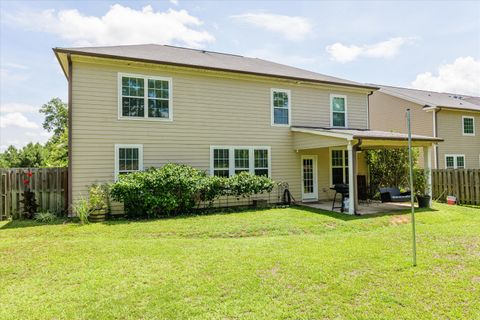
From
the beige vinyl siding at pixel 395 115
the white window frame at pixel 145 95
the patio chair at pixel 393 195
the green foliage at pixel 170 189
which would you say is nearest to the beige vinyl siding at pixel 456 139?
the beige vinyl siding at pixel 395 115

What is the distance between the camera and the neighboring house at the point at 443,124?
17672 mm

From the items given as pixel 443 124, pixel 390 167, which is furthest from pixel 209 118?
pixel 443 124

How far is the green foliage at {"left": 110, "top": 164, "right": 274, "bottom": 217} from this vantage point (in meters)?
9.16

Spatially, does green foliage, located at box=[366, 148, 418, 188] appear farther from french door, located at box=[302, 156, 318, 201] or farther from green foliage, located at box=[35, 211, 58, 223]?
green foliage, located at box=[35, 211, 58, 223]

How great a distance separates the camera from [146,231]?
7.61 m

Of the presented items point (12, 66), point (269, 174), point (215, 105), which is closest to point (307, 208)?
point (269, 174)

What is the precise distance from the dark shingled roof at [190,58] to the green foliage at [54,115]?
35.0 metres

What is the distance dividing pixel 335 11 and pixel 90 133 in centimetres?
971

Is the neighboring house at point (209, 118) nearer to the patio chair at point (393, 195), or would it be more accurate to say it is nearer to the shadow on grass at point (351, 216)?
the shadow on grass at point (351, 216)

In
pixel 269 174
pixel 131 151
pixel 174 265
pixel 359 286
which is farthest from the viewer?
pixel 269 174

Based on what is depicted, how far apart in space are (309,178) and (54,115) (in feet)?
137

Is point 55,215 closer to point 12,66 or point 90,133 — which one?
point 90,133

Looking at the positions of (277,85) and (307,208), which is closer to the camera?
(307,208)

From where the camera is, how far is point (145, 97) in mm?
10664
